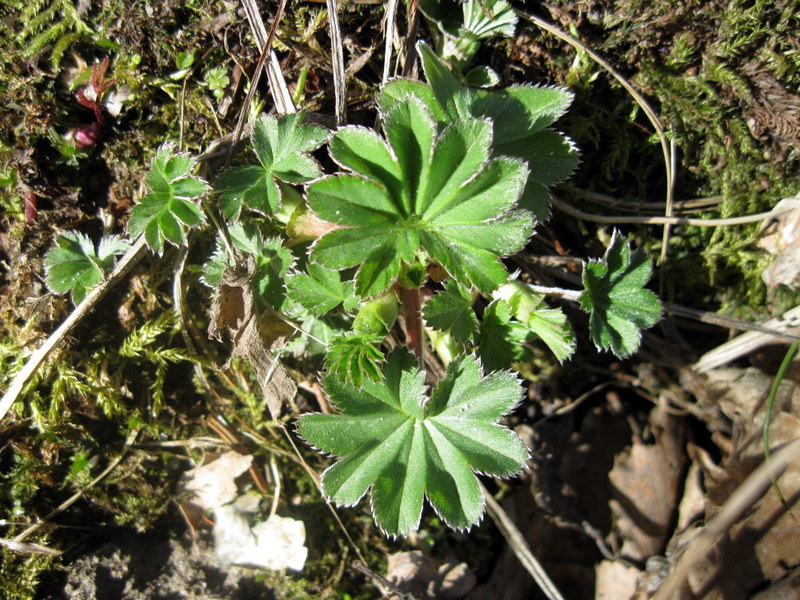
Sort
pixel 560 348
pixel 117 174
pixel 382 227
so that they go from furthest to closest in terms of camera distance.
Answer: pixel 117 174 < pixel 560 348 < pixel 382 227

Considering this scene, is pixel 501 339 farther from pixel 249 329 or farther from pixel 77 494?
pixel 77 494

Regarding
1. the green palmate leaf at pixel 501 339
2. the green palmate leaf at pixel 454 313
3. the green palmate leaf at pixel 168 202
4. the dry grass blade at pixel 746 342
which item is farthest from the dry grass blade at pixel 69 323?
the dry grass blade at pixel 746 342

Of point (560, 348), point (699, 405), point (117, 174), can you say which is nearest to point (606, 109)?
point (560, 348)

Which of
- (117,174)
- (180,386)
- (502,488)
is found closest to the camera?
(117,174)

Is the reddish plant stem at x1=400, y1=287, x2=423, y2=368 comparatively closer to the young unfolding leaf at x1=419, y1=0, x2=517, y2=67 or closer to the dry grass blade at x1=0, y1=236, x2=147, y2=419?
the young unfolding leaf at x1=419, y1=0, x2=517, y2=67

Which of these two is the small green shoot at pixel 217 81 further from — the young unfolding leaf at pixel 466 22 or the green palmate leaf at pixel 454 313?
the green palmate leaf at pixel 454 313

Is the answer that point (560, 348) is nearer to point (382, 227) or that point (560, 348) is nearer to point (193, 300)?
point (382, 227)

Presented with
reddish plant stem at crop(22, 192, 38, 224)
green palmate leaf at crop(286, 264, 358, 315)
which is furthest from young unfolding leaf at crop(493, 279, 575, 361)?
reddish plant stem at crop(22, 192, 38, 224)

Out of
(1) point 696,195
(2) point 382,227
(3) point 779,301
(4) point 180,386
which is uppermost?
(2) point 382,227
